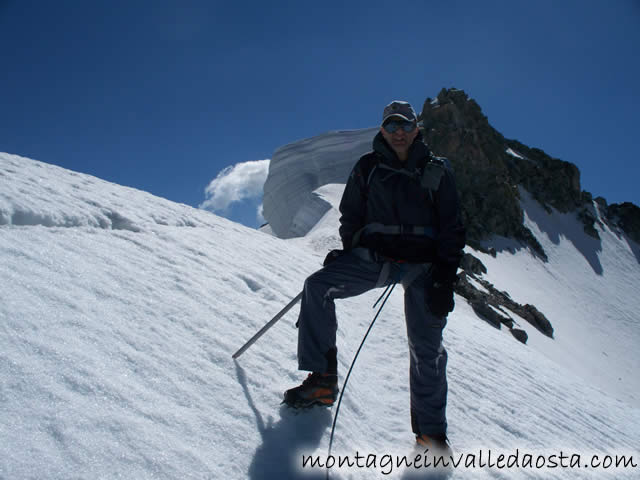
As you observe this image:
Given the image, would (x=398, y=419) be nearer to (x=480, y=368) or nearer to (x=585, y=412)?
(x=480, y=368)

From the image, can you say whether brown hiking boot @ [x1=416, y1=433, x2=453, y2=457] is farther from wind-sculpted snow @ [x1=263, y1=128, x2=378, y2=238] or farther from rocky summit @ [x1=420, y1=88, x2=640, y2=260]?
rocky summit @ [x1=420, y1=88, x2=640, y2=260]

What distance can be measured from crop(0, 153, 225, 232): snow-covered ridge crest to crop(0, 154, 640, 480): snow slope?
0.02 m

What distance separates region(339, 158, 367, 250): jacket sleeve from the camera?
10.4ft

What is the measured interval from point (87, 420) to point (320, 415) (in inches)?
59.1

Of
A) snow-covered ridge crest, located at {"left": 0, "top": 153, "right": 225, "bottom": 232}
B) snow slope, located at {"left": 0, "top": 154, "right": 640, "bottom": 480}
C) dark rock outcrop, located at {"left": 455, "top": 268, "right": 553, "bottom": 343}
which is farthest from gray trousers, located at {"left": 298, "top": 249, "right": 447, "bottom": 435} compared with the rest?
dark rock outcrop, located at {"left": 455, "top": 268, "right": 553, "bottom": 343}

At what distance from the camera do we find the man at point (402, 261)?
2.69m

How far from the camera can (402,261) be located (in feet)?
9.48

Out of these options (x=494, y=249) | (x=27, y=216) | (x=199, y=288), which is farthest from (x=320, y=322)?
(x=494, y=249)

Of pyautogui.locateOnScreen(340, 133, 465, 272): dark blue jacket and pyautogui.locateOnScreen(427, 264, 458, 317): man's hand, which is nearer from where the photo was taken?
pyautogui.locateOnScreen(427, 264, 458, 317): man's hand

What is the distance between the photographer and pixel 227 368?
2797 mm

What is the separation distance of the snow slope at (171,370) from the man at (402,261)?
0.37 meters

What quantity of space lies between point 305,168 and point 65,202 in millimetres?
28394

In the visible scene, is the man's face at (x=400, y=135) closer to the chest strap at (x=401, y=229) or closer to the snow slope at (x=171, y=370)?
the chest strap at (x=401, y=229)

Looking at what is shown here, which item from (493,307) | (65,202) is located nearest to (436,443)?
(65,202)
